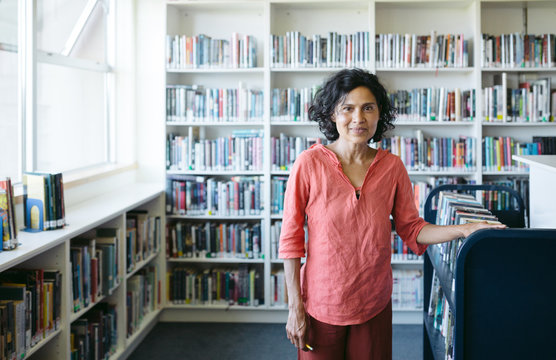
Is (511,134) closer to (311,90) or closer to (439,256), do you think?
(311,90)

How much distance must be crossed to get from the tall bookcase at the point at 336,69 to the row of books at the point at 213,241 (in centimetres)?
5

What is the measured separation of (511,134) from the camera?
13.2 feet

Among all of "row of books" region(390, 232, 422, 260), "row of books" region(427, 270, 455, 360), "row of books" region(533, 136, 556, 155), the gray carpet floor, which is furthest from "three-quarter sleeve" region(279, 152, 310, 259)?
"row of books" region(533, 136, 556, 155)

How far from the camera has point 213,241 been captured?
12.9 feet

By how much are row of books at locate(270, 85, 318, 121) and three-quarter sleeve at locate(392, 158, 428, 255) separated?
2154mm

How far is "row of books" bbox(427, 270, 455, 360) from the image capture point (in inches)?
74.9

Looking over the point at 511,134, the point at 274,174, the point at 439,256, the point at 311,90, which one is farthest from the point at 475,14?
the point at 439,256

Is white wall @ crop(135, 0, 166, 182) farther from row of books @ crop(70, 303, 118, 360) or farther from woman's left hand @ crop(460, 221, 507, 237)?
woman's left hand @ crop(460, 221, 507, 237)

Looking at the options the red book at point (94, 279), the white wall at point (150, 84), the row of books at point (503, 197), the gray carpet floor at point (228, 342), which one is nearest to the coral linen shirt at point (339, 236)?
the red book at point (94, 279)

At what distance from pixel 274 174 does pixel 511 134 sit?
6.06ft

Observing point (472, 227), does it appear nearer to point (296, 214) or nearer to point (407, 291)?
point (296, 214)

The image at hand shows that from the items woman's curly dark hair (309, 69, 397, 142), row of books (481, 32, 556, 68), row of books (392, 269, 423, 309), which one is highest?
row of books (481, 32, 556, 68)

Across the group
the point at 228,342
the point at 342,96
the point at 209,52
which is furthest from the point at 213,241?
the point at 342,96

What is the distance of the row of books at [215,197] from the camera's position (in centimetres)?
390
